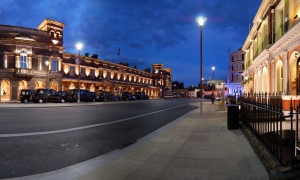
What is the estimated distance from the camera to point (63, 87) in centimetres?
4769

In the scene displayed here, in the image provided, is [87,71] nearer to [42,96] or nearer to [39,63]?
[39,63]

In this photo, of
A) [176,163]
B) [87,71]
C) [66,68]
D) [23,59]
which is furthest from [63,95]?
[176,163]

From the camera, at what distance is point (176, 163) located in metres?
5.06

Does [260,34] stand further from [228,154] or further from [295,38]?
[228,154]

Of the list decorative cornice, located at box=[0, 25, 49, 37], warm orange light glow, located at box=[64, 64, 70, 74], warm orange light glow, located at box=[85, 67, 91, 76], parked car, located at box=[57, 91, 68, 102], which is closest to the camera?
parked car, located at box=[57, 91, 68, 102]

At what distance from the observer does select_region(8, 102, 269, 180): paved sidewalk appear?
14.3 ft

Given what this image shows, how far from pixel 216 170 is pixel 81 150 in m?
4.02

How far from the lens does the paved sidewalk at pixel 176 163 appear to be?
14.3 feet

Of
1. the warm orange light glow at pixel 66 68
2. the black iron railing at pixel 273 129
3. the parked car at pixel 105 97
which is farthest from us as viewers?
the warm orange light glow at pixel 66 68

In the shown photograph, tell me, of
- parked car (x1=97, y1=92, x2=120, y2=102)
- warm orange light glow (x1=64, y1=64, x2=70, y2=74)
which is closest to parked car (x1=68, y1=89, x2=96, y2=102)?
parked car (x1=97, y1=92, x2=120, y2=102)

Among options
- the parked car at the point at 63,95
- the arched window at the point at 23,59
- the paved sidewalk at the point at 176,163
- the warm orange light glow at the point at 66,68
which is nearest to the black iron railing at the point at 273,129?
the paved sidewalk at the point at 176,163

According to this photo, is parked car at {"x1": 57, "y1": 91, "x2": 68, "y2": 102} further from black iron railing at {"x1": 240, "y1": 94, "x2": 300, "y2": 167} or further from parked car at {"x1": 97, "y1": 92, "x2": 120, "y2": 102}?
black iron railing at {"x1": 240, "y1": 94, "x2": 300, "y2": 167}

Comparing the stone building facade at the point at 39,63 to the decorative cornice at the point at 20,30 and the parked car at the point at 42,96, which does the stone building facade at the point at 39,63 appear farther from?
the parked car at the point at 42,96

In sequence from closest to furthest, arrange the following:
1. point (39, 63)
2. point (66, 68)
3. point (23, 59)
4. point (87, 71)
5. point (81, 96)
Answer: point (81, 96), point (23, 59), point (39, 63), point (66, 68), point (87, 71)
